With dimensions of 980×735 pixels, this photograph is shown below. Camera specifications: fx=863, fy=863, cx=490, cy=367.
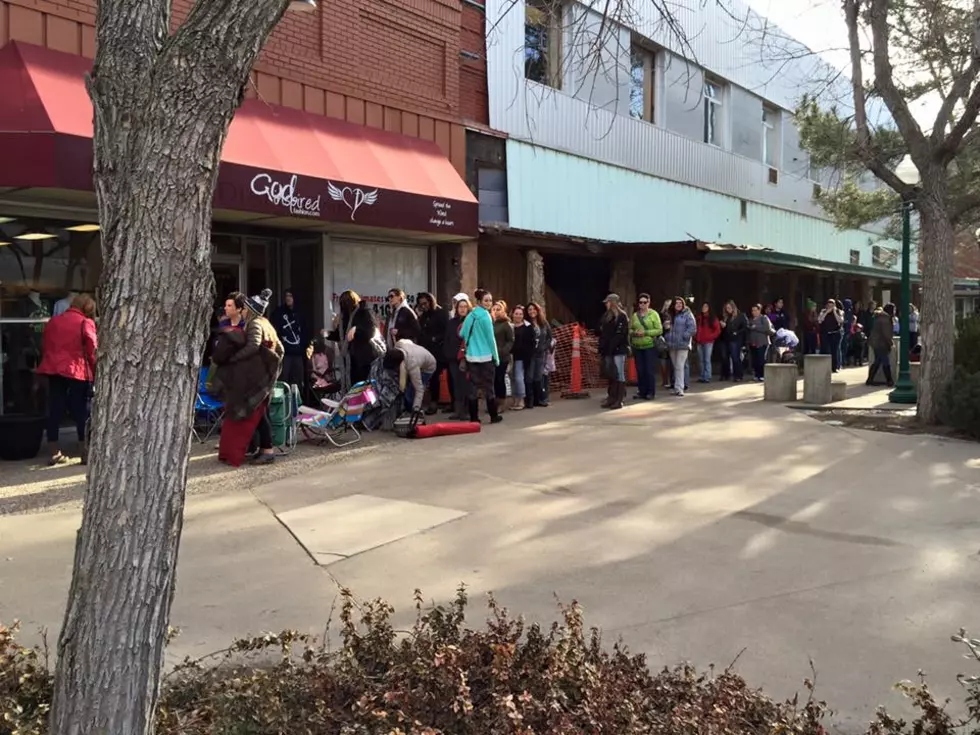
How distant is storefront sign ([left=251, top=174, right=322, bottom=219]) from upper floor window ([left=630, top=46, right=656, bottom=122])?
1070 centimetres

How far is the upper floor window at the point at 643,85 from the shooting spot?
63.6 feet

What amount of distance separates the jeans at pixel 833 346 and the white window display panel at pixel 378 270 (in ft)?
34.7

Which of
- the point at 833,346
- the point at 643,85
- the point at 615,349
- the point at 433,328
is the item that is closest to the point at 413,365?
the point at 433,328

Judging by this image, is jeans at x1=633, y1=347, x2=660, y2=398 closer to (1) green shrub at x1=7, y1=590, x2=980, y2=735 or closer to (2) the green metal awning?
(2) the green metal awning

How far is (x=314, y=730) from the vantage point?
9.68 ft

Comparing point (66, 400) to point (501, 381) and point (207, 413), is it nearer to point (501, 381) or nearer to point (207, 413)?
point (207, 413)

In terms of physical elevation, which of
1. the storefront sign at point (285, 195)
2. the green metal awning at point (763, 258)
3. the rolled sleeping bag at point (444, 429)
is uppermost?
the storefront sign at point (285, 195)

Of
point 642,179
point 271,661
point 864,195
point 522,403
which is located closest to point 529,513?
point 271,661

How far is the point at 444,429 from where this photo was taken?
10.3 m

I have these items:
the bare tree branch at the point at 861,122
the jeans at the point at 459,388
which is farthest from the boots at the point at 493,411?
the bare tree branch at the point at 861,122

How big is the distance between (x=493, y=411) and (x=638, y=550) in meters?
5.70

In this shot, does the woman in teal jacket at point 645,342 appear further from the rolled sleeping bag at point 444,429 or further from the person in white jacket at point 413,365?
the person in white jacket at point 413,365

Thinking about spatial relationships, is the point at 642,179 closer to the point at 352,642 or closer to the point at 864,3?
the point at 864,3

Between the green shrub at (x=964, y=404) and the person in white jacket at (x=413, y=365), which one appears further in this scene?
the person in white jacket at (x=413, y=365)
